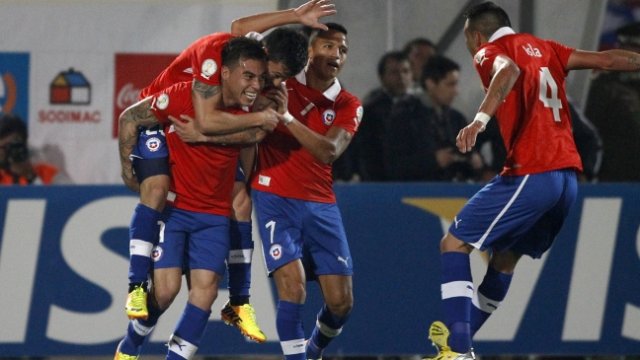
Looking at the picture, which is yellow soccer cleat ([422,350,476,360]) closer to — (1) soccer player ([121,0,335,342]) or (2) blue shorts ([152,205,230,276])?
(1) soccer player ([121,0,335,342])

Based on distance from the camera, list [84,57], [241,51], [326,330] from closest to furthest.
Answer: [241,51] → [326,330] → [84,57]

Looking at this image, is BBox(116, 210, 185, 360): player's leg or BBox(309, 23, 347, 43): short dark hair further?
BBox(309, 23, 347, 43): short dark hair

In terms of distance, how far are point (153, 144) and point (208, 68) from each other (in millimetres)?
565

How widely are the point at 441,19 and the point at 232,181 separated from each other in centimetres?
264

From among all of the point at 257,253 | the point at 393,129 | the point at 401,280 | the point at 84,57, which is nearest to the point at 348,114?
the point at 393,129

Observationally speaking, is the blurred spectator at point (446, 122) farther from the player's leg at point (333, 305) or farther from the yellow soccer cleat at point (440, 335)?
the yellow soccer cleat at point (440, 335)

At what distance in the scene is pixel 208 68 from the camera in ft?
25.3

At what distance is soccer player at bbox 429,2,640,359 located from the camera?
7.64 metres

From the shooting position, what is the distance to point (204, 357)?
32.7 ft

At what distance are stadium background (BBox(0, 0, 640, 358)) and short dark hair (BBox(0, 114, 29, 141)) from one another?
53mm

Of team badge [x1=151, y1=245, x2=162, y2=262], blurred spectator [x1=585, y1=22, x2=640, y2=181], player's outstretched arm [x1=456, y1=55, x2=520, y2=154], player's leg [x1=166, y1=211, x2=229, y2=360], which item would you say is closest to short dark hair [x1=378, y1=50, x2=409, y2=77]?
blurred spectator [x1=585, y1=22, x2=640, y2=181]

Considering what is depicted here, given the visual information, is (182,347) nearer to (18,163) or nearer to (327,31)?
(327,31)

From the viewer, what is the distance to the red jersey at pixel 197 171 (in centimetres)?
796

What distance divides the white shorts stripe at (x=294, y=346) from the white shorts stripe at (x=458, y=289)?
3.11 feet
